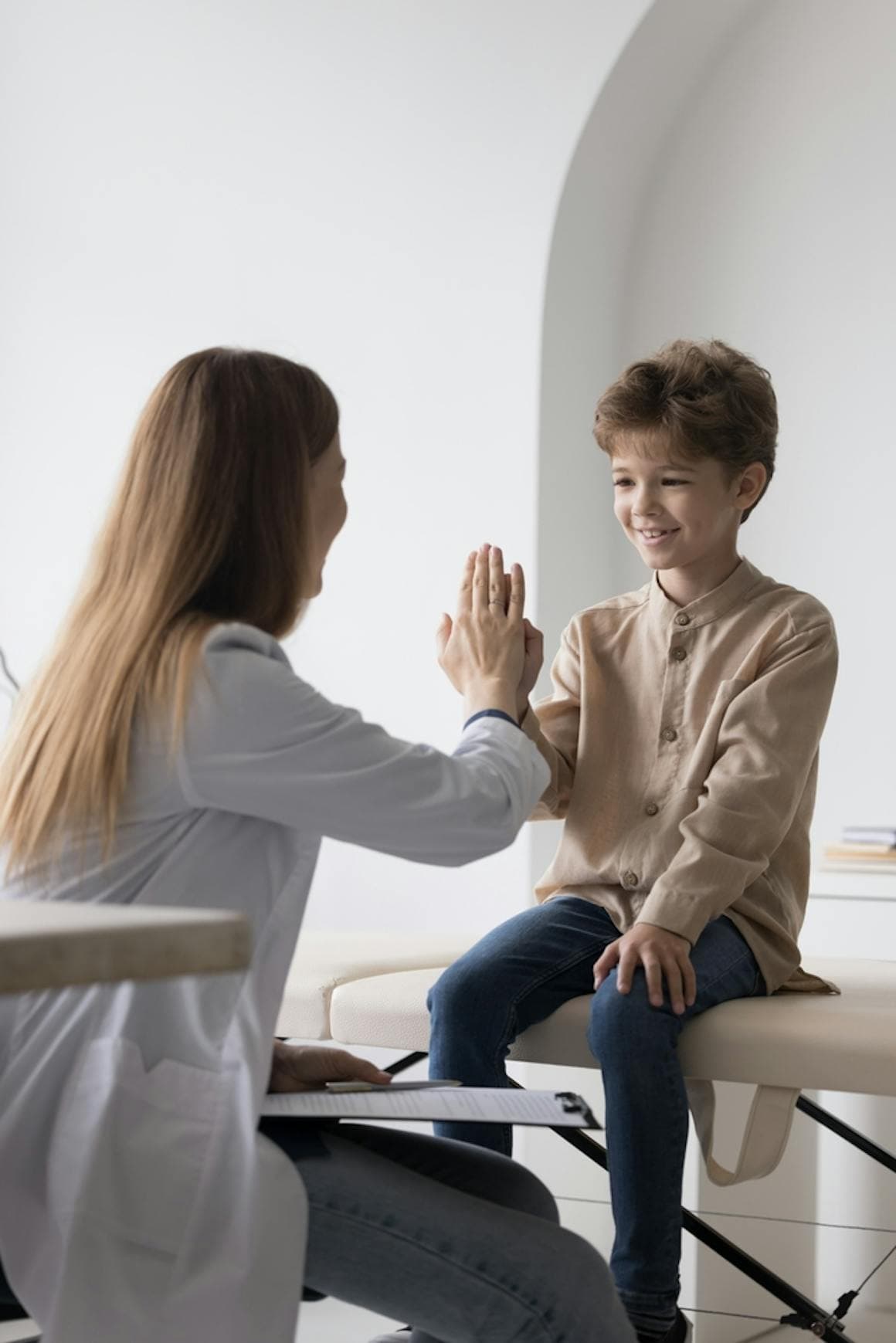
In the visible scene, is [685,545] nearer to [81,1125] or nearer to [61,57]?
[81,1125]

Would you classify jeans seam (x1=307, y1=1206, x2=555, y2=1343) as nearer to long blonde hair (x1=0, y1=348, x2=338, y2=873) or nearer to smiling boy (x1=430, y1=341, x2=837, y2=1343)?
long blonde hair (x1=0, y1=348, x2=338, y2=873)

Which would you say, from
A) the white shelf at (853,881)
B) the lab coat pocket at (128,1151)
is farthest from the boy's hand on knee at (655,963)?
the white shelf at (853,881)

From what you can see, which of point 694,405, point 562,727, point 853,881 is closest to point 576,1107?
point 562,727

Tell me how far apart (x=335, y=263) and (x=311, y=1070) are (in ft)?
7.77

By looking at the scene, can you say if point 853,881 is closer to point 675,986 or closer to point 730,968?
point 730,968

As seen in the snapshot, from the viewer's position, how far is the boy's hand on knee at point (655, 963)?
64.4 inches

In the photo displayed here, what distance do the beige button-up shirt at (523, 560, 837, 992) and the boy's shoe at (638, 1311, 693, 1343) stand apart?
37cm

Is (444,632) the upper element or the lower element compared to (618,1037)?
upper

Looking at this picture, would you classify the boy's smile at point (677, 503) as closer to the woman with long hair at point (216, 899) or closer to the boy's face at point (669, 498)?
the boy's face at point (669, 498)

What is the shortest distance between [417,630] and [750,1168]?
187 cm

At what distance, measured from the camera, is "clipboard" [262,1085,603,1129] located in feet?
3.87

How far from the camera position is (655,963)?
64.9 inches

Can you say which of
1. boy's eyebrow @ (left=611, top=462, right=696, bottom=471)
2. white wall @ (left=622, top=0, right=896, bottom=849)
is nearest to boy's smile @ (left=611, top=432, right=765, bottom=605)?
boy's eyebrow @ (left=611, top=462, right=696, bottom=471)

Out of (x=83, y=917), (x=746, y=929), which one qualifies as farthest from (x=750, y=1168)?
(x=83, y=917)
